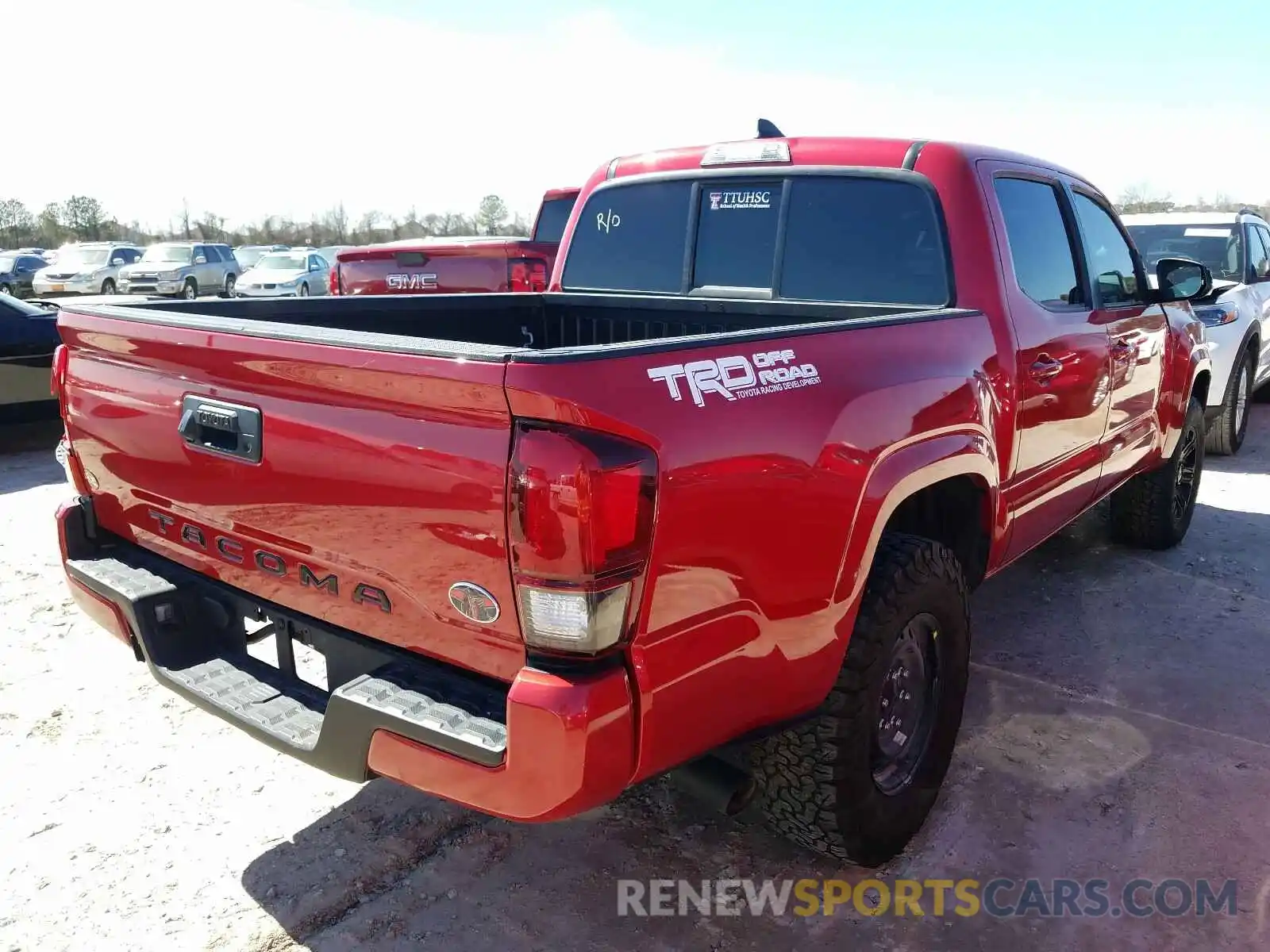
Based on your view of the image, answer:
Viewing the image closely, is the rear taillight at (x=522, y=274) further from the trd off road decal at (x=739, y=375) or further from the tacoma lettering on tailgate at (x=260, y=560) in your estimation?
the trd off road decal at (x=739, y=375)

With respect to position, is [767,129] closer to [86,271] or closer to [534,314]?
[534,314]

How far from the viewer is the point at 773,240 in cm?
355

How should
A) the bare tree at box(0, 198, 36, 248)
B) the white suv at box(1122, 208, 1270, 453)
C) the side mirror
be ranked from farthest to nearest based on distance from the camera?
the bare tree at box(0, 198, 36, 248), the white suv at box(1122, 208, 1270, 453), the side mirror

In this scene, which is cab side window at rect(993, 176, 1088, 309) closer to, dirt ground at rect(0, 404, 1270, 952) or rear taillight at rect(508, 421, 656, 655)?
dirt ground at rect(0, 404, 1270, 952)

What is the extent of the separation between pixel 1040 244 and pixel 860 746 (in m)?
2.14

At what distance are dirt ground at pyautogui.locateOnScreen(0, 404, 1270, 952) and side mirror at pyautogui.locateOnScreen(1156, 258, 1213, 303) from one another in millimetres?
1583

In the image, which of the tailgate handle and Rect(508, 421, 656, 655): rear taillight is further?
the tailgate handle

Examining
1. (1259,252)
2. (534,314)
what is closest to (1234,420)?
(1259,252)

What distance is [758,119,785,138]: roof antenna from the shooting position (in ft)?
12.7

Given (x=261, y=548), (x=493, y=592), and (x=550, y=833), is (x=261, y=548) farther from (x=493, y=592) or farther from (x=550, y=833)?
(x=550, y=833)

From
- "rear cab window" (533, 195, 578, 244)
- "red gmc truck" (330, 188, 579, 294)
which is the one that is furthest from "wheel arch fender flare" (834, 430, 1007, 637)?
"rear cab window" (533, 195, 578, 244)

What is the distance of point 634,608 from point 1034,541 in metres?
2.43

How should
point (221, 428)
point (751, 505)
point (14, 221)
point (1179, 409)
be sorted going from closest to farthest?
point (751, 505) < point (221, 428) < point (1179, 409) < point (14, 221)

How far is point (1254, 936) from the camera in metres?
2.51
